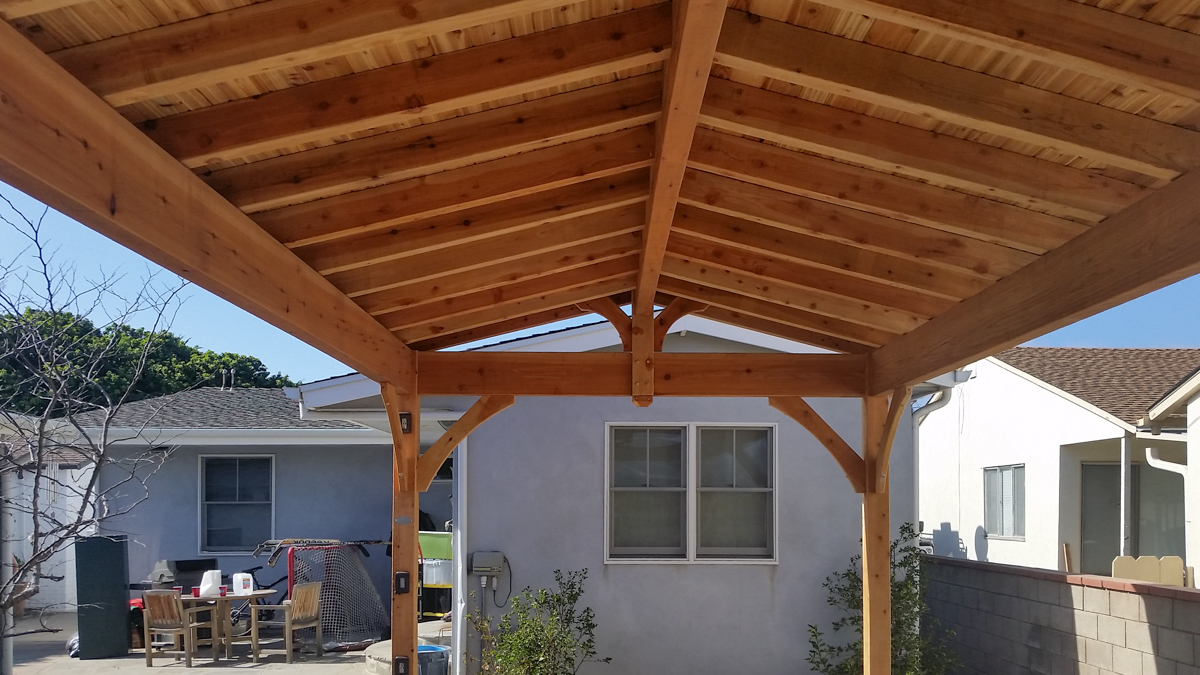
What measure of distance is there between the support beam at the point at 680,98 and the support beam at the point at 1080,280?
1.39 metres

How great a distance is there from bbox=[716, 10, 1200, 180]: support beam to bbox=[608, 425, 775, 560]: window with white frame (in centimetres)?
619

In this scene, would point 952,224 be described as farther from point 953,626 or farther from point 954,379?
point 953,626

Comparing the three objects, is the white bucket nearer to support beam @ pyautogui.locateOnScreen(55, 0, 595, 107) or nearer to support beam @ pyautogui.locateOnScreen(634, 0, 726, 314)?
support beam @ pyautogui.locateOnScreen(634, 0, 726, 314)

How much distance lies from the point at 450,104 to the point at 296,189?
0.67 m

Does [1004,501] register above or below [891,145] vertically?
below

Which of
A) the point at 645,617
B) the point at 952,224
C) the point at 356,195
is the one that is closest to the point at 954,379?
the point at 645,617

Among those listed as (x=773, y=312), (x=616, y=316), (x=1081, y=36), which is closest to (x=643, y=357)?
(x=616, y=316)

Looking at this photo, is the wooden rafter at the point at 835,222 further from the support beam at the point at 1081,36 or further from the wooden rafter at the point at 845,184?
the support beam at the point at 1081,36

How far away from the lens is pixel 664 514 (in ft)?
29.8

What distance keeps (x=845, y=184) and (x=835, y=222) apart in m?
0.48

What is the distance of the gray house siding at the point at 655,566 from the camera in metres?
8.87

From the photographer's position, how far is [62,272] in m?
6.10

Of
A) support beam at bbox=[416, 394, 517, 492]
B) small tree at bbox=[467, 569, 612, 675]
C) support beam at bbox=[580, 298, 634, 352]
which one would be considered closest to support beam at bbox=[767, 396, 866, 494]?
support beam at bbox=[580, 298, 634, 352]

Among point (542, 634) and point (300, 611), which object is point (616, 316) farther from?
point (300, 611)
